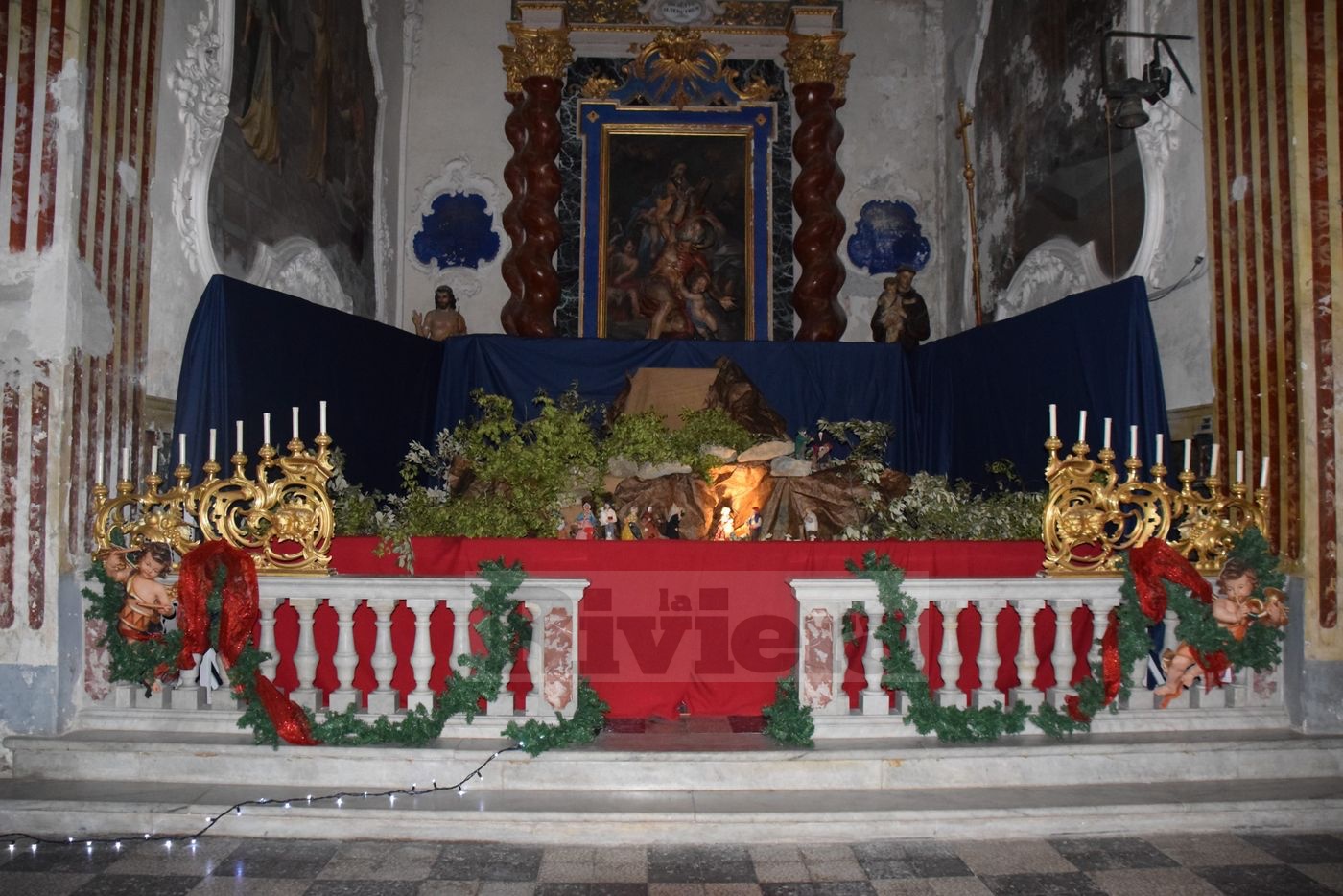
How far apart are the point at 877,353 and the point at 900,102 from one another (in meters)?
3.97

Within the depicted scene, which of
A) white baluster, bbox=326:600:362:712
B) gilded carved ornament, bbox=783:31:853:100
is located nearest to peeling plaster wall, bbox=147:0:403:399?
white baluster, bbox=326:600:362:712

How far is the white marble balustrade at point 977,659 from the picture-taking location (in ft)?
16.1

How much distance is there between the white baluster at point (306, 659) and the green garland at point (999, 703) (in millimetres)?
2354

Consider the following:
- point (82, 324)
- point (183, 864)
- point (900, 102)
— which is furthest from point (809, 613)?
point (900, 102)

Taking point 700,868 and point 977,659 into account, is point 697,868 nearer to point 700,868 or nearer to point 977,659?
point 700,868

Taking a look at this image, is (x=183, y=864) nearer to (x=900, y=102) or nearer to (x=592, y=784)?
(x=592, y=784)

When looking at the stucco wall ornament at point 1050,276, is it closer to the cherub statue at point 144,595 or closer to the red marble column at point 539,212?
the red marble column at point 539,212

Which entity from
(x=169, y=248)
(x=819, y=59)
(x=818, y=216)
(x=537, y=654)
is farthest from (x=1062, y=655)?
(x=819, y=59)

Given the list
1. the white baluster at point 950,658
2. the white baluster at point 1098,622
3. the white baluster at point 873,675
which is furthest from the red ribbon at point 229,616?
the white baluster at point 1098,622

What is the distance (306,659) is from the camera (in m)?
4.93

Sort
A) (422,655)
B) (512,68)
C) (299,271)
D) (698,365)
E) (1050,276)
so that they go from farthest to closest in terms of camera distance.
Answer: (512,68), (698,365), (1050,276), (299,271), (422,655)

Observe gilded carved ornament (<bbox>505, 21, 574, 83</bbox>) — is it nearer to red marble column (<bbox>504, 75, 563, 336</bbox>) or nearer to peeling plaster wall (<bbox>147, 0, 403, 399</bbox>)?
red marble column (<bbox>504, 75, 563, 336</bbox>)

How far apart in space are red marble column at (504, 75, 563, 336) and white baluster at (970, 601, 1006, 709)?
25.4ft

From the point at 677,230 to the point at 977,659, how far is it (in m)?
8.42
